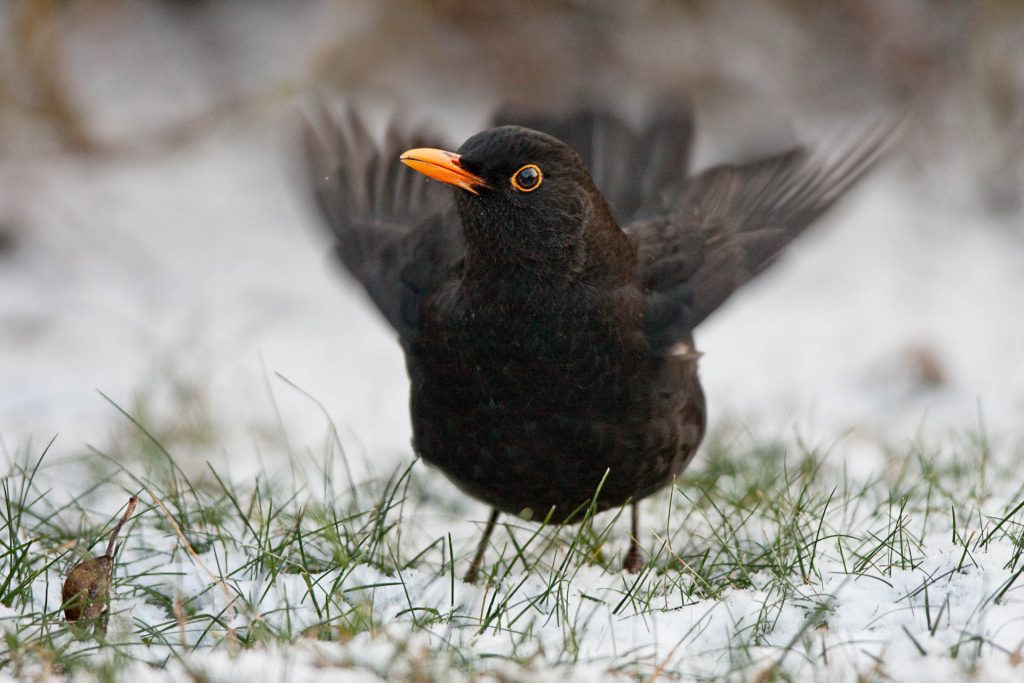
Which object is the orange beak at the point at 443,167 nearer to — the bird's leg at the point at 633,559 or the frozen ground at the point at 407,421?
the frozen ground at the point at 407,421

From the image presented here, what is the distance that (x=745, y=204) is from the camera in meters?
3.95

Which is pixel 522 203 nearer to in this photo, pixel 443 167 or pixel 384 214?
pixel 443 167

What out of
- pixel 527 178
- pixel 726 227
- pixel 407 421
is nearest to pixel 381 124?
pixel 407 421

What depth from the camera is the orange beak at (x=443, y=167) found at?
9.68 feet

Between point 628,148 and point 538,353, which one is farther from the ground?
point 628,148

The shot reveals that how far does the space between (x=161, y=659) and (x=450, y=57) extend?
7.07 m

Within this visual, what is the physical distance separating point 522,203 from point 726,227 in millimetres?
1011

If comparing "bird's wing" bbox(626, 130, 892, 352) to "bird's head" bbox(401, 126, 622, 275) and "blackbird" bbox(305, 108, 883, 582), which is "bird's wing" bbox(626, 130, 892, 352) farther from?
"bird's head" bbox(401, 126, 622, 275)

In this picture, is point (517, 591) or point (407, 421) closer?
point (517, 591)

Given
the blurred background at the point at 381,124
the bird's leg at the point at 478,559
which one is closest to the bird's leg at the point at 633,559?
the bird's leg at the point at 478,559

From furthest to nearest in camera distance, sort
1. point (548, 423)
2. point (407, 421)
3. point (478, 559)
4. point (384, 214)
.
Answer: point (407, 421), point (384, 214), point (478, 559), point (548, 423)

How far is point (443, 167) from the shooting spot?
2994mm

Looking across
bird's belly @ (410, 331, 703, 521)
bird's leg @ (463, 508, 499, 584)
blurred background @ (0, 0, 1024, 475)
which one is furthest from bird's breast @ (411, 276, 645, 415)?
blurred background @ (0, 0, 1024, 475)

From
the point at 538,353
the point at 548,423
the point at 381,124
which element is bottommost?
the point at 548,423
